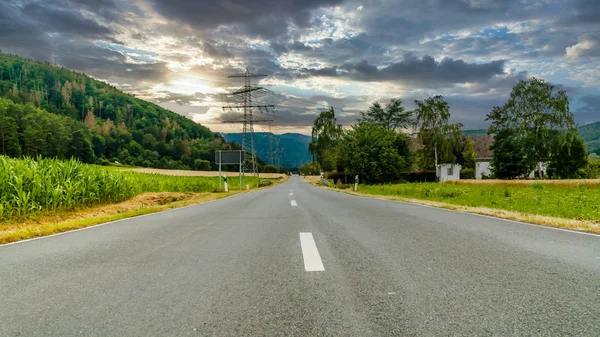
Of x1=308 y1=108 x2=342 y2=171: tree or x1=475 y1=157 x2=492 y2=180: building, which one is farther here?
x1=308 y1=108 x2=342 y2=171: tree

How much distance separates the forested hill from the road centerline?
89.5 m

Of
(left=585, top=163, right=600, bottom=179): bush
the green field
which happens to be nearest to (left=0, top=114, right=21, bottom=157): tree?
the green field

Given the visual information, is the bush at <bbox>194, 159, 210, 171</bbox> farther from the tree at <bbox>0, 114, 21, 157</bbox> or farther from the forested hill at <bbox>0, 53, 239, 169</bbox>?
the tree at <bbox>0, 114, 21, 157</bbox>

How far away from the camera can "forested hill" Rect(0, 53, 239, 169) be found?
82.8 metres

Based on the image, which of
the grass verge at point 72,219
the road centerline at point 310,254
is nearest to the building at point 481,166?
the grass verge at point 72,219

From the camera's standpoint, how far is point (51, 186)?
10969mm

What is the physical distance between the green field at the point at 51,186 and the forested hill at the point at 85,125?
77708 mm

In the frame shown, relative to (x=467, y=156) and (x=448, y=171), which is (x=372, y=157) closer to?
(x=448, y=171)

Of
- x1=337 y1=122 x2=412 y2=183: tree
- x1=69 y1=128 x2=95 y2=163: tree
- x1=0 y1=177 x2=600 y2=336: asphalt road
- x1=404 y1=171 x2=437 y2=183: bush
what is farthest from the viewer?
x1=69 y1=128 x2=95 y2=163: tree

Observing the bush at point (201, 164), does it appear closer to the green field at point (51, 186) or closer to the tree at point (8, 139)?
the tree at point (8, 139)

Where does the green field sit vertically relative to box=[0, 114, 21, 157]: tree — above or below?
below

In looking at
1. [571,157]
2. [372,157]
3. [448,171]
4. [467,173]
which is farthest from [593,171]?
[372,157]

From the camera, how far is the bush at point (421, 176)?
53.2m

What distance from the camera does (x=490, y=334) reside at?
235 cm
